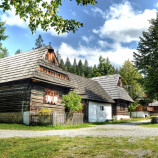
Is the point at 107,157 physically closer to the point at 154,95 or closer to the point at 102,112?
the point at 154,95

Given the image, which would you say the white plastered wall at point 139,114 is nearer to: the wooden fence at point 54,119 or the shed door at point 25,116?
the wooden fence at point 54,119

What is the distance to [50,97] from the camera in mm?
20125

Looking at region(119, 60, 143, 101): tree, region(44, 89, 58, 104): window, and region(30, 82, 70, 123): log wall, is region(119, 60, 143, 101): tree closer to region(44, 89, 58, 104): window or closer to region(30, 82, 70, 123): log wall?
region(30, 82, 70, 123): log wall

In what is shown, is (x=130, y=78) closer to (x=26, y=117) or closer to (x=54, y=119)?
(x=54, y=119)

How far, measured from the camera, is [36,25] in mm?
7969

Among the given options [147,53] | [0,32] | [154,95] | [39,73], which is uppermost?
[0,32]

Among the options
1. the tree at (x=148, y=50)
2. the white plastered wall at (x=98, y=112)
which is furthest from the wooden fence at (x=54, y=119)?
the tree at (x=148, y=50)

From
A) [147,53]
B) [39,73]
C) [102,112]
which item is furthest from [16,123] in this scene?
[147,53]

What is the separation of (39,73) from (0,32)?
29.8 meters

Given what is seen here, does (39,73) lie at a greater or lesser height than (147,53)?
lesser

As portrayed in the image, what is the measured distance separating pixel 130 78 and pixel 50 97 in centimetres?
3205

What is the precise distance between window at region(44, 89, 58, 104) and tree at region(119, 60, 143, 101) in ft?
93.4

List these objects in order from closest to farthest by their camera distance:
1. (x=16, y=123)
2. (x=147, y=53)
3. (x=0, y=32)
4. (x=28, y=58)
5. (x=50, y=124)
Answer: (x=50, y=124) < (x=16, y=123) < (x=28, y=58) < (x=147, y=53) < (x=0, y=32)

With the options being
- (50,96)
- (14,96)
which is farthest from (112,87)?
(14,96)
